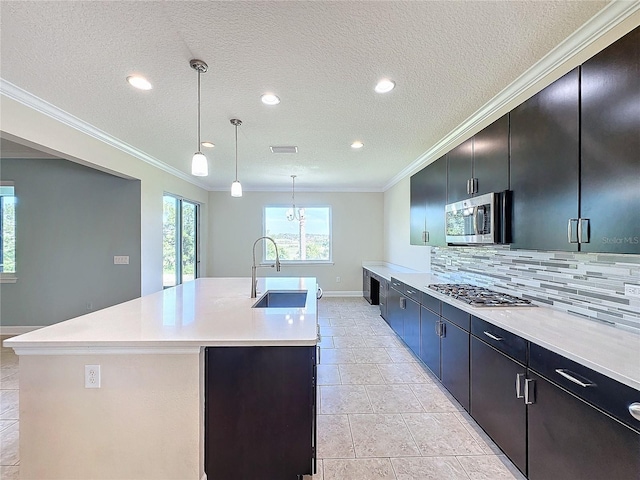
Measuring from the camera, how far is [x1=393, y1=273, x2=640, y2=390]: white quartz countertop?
47.2 inches

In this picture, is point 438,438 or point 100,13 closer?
point 100,13

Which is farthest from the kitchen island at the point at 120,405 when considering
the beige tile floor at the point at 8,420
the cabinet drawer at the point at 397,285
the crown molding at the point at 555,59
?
the cabinet drawer at the point at 397,285

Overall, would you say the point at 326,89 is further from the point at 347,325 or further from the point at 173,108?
the point at 347,325

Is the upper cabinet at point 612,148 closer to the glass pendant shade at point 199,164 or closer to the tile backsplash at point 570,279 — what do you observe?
the tile backsplash at point 570,279

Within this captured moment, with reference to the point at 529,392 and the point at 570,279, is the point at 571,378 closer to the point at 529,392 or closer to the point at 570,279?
the point at 529,392

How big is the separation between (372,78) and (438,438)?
104 inches

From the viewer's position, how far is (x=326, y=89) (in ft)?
8.04

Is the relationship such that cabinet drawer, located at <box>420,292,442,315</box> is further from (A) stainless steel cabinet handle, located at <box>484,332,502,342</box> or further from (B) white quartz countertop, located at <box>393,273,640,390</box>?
(A) stainless steel cabinet handle, located at <box>484,332,502,342</box>

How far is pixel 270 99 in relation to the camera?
2.61m

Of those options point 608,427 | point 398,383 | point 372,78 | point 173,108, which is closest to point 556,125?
point 372,78

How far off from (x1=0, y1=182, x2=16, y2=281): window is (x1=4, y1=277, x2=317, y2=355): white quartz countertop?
11.9 ft

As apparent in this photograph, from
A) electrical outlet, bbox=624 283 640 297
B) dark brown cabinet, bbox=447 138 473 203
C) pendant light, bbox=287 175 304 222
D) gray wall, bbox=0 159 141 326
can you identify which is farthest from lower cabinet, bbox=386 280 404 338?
gray wall, bbox=0 159 141 326

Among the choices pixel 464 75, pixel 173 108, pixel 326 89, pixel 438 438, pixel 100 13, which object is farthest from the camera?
pixel 173 108

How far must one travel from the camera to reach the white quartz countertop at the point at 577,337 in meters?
1.20
